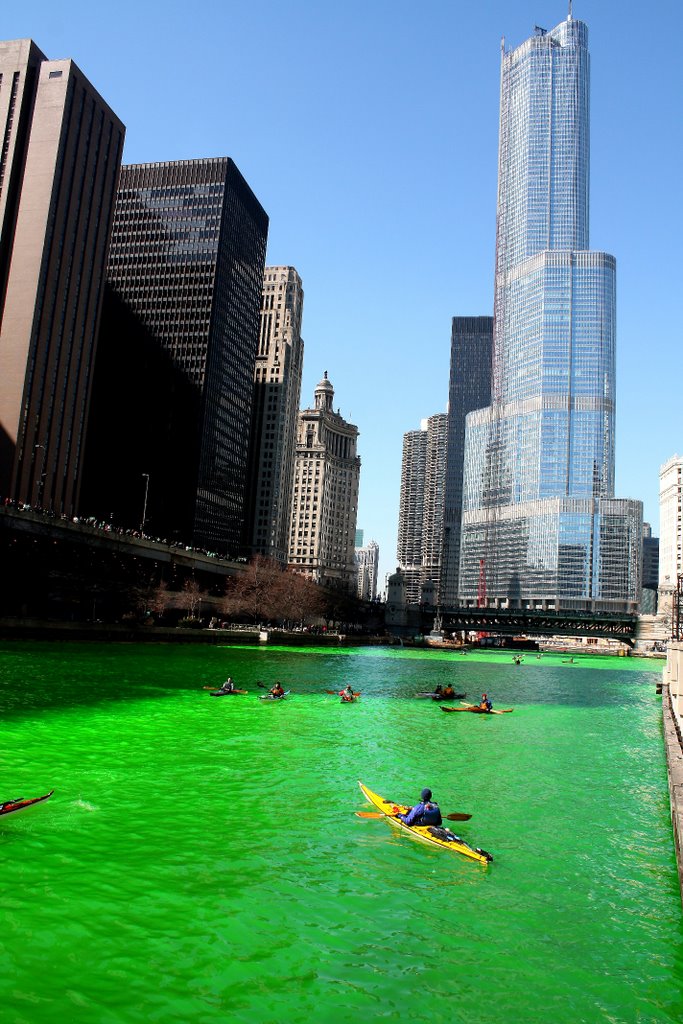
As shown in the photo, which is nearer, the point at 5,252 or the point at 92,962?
the point at 92,962

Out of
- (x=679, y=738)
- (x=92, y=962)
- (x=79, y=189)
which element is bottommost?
(x=92, y=962)

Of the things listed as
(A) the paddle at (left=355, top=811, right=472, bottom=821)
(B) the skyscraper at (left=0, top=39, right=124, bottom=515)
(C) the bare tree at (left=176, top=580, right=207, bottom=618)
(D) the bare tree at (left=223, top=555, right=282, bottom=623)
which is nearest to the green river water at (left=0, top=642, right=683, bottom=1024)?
(A) the paddle at (left=355, top=811, right=472, bottom=821)

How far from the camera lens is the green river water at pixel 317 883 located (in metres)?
14.0

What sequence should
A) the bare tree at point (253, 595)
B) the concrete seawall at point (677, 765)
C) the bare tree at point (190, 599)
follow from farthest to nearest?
the bare tree at point (253, 595), the bare tree at point (190, 599), the concrete seawall at point (677, 765)

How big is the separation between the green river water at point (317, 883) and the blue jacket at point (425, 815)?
0.69 meters

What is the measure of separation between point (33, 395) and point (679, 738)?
13616 cm

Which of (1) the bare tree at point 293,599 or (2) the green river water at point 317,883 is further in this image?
(1) the bare tree at point 293,599

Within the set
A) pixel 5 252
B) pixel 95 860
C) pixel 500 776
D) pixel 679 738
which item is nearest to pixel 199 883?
pixel 95 860

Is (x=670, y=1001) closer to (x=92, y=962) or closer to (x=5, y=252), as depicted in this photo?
(x=92, y=962)

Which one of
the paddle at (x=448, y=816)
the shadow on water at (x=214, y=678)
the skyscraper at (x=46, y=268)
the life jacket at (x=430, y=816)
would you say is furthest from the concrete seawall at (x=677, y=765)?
the skyscraper at (x=46, y=268)

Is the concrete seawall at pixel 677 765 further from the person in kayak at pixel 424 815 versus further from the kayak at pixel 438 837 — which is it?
the person in kayak at pixel 424 815

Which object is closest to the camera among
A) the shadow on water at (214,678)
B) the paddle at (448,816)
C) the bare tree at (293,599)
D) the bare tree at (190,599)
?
the paddle at (448,816)

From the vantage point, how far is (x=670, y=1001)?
14477 mm

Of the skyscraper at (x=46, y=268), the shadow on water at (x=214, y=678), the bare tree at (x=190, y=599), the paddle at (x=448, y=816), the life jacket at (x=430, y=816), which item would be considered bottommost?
the paddle at (x=448, y=816)
